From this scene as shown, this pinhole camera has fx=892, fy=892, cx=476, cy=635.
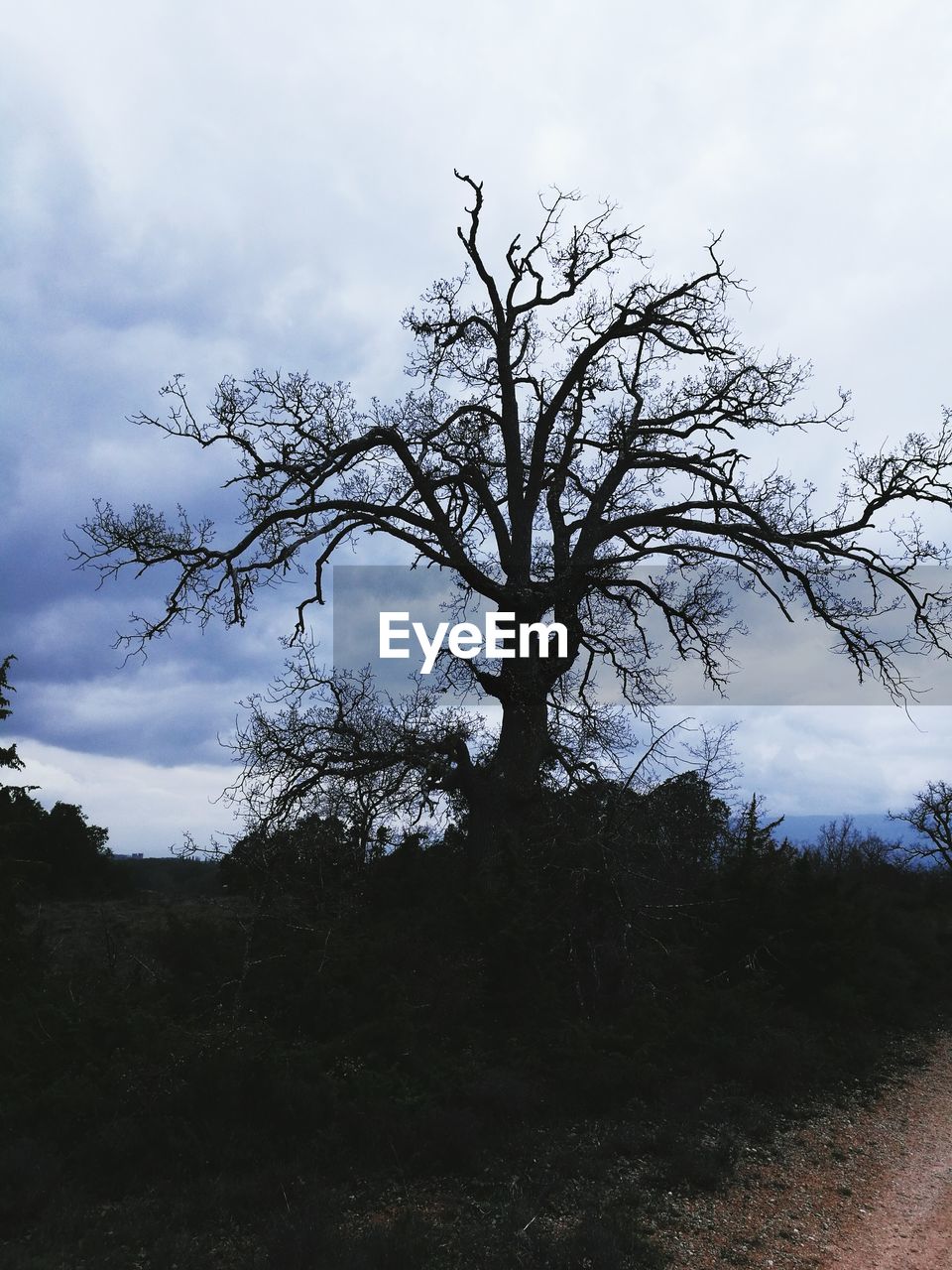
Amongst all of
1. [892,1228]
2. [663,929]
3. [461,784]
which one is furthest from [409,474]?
[892,1228]

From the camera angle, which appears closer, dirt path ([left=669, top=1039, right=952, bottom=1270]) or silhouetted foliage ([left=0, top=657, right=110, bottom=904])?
dirt path ([left=669, top=1039, right=952, bottom=1270])

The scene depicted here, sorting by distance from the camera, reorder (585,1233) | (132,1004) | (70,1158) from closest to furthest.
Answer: (585,1233) → (70,1158) → (132,1004)

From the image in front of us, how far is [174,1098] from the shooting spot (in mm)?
7754

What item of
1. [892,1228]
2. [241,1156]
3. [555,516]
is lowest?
[892,1228]

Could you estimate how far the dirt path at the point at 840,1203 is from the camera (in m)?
6.68

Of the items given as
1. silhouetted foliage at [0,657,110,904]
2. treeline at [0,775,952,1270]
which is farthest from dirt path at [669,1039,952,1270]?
silhouetted foliage at [0,657,110,904]

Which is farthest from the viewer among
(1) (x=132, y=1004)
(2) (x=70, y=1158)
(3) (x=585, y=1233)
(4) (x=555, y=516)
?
(4) (x=555, y=516)

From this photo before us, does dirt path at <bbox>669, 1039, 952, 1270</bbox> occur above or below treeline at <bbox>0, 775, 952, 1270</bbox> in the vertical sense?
below

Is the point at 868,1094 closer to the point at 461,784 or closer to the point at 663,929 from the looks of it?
the point at 663,929

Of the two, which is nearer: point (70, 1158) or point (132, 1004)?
point (70, 1158)

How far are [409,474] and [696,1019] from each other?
31.4ft

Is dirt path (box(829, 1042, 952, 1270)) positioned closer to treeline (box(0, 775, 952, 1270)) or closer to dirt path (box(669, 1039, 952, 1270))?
dirt path (box(669, 1039, 952, 1270))

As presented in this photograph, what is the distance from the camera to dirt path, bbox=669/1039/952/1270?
668 cm

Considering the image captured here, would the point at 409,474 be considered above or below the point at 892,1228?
above
